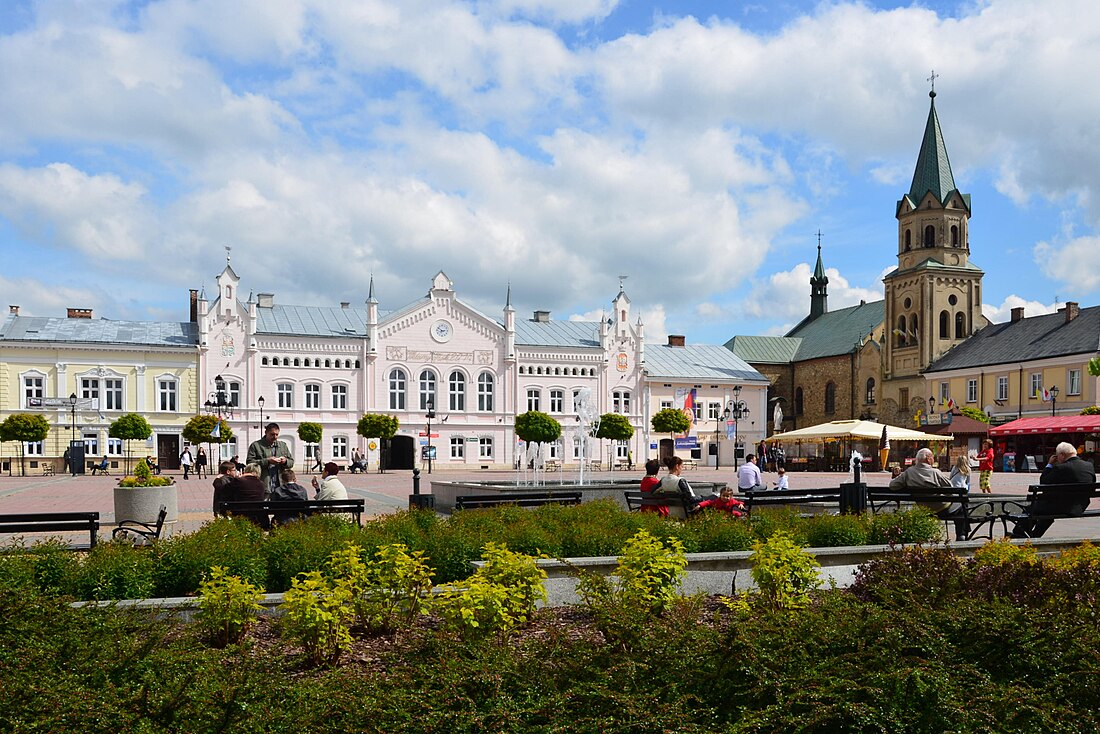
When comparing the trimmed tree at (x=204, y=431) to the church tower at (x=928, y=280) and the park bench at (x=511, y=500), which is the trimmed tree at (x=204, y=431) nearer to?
the park bench at (x=511, y=500)

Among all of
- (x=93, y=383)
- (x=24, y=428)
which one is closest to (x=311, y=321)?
(x=93, y=383)

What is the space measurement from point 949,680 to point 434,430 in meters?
52.0

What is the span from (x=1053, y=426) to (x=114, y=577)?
149ft

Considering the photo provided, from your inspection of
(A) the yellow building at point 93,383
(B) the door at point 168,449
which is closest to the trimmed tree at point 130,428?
(A) the yellow building at point 93,383

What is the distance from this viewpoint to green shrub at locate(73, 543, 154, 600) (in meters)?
7.54

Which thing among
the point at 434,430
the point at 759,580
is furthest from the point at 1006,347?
the point at 759,580

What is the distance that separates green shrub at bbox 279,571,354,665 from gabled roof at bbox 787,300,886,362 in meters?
72.5

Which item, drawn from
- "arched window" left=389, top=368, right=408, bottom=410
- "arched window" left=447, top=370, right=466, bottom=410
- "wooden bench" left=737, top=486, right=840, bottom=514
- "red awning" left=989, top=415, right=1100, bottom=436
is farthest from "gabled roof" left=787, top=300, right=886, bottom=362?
"wooden bench" left=737, top=486, right=840, bottom=514

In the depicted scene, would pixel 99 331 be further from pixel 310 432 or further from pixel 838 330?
pixel 838 330

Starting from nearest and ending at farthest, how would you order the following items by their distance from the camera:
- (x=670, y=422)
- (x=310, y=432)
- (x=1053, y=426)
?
(x=1053, y=426) < (x=310, y=432) < (x=670, y=422)

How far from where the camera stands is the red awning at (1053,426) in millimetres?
41688

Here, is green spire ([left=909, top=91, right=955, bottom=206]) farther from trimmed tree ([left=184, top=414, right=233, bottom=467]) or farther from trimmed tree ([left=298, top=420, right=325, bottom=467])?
trimmed tree ([left=184, top=414, right=233, bottom=467])

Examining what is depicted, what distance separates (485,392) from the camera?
5781 cm

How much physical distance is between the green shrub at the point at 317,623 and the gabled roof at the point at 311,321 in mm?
49266
